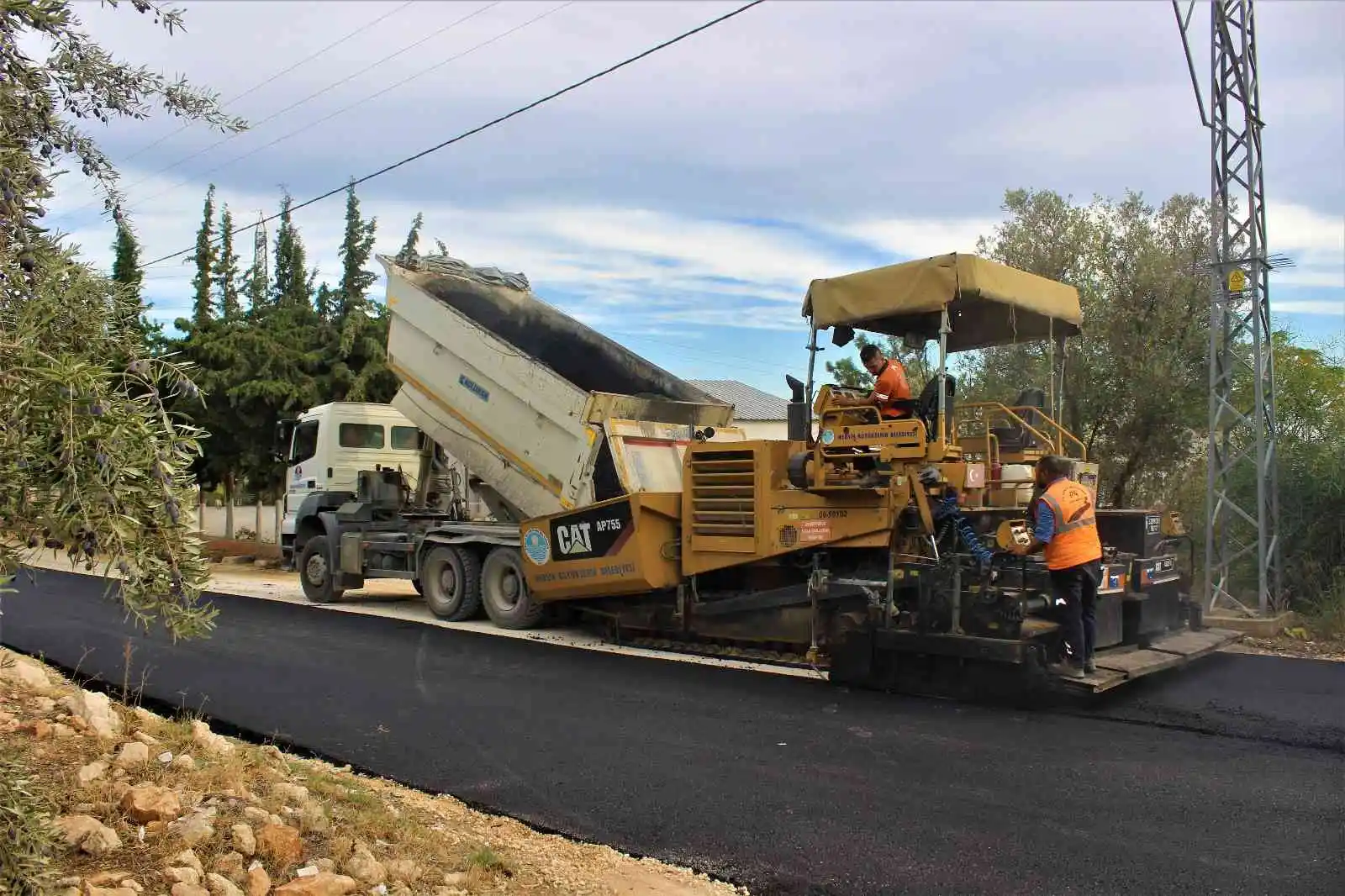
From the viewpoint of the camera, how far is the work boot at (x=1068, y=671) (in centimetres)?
650

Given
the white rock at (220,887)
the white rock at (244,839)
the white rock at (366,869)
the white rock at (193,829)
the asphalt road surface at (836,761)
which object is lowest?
the asphalt road surface at (836,761)

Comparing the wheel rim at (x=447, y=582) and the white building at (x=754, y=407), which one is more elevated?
the white building at (x=754, y=407)

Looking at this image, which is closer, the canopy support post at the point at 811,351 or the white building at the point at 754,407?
the canopy support post at the point at 811,351

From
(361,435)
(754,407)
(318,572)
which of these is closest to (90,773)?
(318,572)

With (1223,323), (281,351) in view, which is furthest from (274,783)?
(281,351)

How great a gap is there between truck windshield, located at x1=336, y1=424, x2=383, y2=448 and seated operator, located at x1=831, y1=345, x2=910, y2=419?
7600mm

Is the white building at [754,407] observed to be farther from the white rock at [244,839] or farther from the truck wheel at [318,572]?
the white rock at [244,839]

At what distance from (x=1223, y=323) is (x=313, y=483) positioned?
10492 mm

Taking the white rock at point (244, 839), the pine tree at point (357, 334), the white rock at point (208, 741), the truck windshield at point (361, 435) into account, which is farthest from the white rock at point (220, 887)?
the pine tree at point (357, 334)

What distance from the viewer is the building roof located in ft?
99.5

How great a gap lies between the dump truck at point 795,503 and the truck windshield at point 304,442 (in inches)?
105

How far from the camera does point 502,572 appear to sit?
10.6m

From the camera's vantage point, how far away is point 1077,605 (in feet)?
21.5

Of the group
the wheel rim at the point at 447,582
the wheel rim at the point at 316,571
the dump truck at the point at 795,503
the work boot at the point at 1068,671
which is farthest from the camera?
the wheel rim at the point at 316,571
